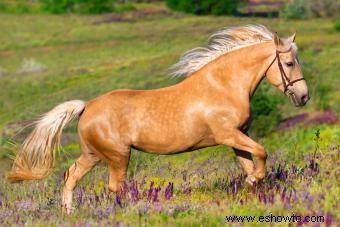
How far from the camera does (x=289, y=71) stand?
9.61 m

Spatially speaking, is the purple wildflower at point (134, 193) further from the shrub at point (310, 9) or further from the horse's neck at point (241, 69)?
the shrub at point (310, 9)

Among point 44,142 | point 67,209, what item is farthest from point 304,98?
point 44,142

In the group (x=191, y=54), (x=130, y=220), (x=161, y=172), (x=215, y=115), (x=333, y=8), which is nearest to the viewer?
(x=130, y=220)

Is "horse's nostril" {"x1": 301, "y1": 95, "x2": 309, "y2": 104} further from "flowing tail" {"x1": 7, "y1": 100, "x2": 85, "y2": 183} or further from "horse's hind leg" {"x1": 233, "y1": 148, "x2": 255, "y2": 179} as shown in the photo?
"flowing tail" {"x1": 7, "y1": 100, "x2": 85, "y2": 183}

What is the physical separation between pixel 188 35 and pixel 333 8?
31547mm

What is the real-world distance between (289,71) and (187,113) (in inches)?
54.1

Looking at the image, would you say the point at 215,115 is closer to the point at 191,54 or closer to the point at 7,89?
the point at 191,54

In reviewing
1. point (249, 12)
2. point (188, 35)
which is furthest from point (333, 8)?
point (188, 35)

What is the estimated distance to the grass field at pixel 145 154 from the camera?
301 inches

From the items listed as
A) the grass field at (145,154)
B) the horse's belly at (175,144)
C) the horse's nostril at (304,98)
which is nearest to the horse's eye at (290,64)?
the horse's nostril at (304,98)

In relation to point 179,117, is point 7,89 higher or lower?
lower

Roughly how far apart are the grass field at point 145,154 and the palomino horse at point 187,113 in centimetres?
49

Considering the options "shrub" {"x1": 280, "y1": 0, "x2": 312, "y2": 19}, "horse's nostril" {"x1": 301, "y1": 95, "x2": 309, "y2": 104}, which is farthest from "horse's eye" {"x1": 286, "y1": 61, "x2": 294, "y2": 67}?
"shrub" {"x1": 280, "y1": 0, "x2": 312, "y2": 19}

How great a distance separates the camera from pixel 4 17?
106m
